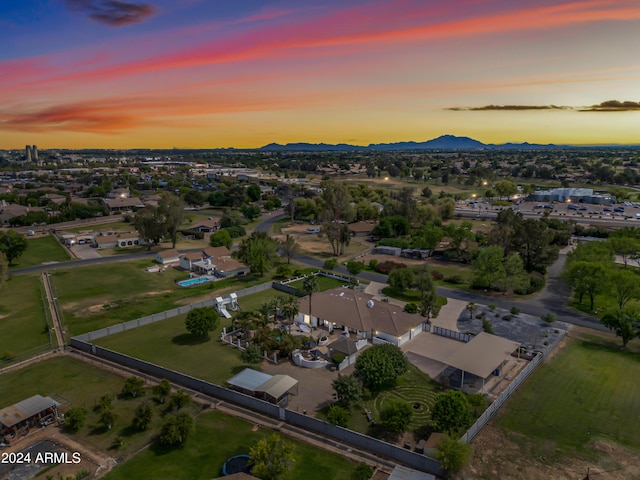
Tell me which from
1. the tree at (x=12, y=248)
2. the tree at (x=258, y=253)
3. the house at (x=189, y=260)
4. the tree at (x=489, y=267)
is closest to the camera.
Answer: the tree at (x=489, y=267)

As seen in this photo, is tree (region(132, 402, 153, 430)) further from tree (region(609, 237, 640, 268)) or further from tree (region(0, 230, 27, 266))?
tree (region(609, 237, 640, 268))

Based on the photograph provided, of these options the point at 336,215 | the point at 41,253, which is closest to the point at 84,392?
the point at 41,253

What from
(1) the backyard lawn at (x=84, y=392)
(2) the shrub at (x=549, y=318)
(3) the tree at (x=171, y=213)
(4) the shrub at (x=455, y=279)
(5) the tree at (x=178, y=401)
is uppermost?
(3) the tree at (x=171, y=213)

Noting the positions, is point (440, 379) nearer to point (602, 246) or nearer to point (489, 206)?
point (602, 246)

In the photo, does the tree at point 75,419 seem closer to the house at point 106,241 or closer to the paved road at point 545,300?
the paved road at point 545,300

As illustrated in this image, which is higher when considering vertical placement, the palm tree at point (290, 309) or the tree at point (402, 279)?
the palm tree at point (290, 309)

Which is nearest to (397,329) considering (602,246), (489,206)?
(602,246)

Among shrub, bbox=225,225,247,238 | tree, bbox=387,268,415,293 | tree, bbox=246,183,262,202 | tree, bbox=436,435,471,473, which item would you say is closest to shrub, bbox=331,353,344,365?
tree, bbox=436,435,471,473

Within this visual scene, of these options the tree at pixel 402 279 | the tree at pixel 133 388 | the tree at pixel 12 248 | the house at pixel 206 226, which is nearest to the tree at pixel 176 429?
the tree at pixel 133 388
